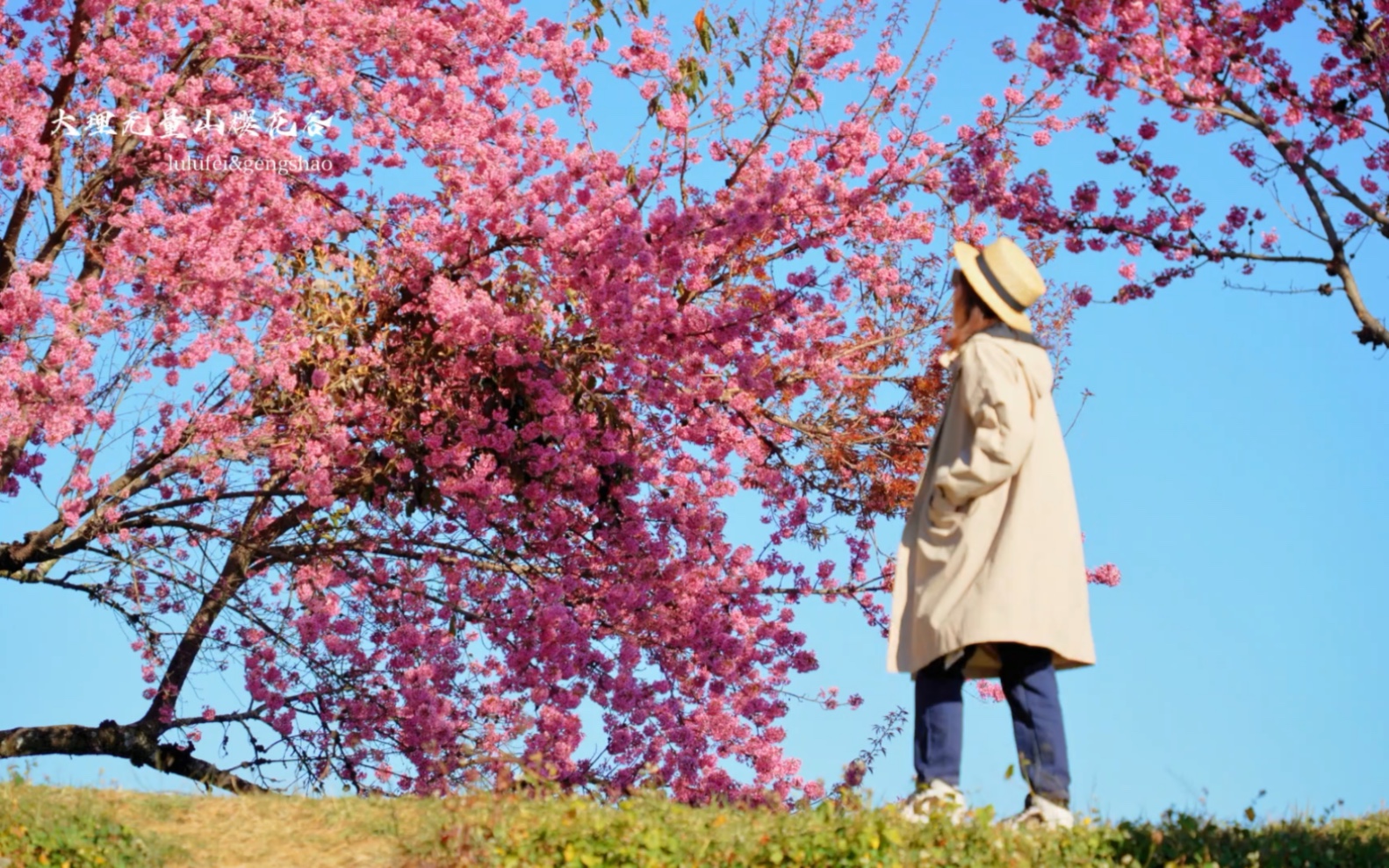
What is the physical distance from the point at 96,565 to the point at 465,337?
3.44m

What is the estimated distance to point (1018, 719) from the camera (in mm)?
6230

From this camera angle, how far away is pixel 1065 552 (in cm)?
625

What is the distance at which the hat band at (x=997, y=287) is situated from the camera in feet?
21.6

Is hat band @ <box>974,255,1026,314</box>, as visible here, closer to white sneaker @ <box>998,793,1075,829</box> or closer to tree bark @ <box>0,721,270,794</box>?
white sneaker @ <box>998,793,1075,829</box>

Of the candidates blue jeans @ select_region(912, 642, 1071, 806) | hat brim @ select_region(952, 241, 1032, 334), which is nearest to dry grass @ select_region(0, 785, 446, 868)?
blue jeans @ select_region(912, 642, 1071, 806)

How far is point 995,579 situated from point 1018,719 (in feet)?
2.09

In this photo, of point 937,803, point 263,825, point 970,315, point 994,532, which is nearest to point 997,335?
point 970,315

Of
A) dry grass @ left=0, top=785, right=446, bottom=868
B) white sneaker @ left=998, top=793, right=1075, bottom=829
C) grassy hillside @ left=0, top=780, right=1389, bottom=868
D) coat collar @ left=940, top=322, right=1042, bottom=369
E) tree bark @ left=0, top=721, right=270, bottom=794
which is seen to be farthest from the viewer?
tree bark @ left=0, top=721, right=270, bottom=794

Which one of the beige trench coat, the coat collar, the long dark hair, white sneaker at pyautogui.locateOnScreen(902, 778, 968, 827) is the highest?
the long dark hair

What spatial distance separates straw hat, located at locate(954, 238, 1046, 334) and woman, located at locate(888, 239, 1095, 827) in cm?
18

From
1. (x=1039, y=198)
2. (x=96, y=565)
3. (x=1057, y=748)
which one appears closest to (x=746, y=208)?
(x=1039, y=198)

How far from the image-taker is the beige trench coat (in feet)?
19.9

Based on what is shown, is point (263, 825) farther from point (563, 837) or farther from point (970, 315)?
point (970, 315)

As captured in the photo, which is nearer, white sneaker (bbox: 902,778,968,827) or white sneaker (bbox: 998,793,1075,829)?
white sneaker (bbox: 902,778,968,827)
